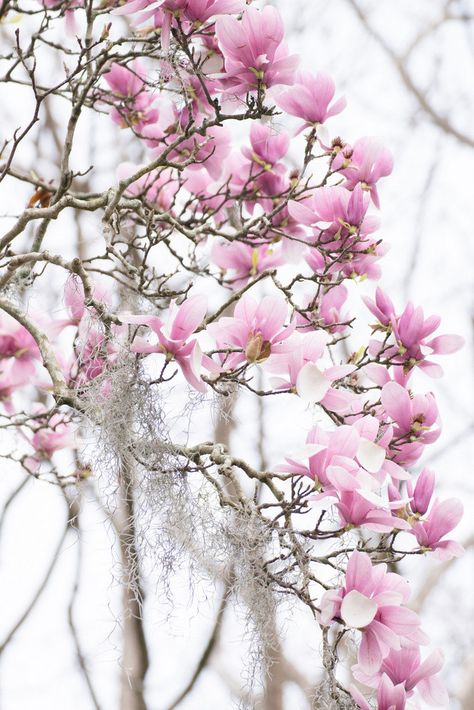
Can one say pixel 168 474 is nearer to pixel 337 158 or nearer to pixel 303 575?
pixel 303 575

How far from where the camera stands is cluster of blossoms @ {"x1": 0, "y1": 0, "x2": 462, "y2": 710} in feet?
2.79

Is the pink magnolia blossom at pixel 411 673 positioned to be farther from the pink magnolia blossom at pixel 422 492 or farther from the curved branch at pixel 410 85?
the curved branch at pixel 410 85

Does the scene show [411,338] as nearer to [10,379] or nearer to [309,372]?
[309,372]

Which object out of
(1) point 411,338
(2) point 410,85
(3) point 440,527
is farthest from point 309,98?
(2) point 410,85

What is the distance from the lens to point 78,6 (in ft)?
4.41

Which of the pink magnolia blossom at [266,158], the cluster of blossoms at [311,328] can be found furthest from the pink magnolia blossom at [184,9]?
the pink magnolia blossom at [266,158]

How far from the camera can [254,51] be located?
1.01 meters

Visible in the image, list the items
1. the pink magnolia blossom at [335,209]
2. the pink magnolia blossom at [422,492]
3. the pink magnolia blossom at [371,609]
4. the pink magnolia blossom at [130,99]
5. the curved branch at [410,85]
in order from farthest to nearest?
the curved branch at [410,85], the pink magnolia blossom at [130,99], the pink magnolia blossom at [335,209], the pink magnolia blossom at [422,492], the pink magnolia blossom at [371,609]

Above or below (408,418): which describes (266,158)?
above

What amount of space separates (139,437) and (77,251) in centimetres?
250

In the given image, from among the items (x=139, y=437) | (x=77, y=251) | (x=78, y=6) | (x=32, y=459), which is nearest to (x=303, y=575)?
(x=139, y=437)

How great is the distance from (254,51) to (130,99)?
43 cm

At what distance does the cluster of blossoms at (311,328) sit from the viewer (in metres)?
0.85

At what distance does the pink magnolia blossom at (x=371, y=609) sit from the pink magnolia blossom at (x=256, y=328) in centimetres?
23
